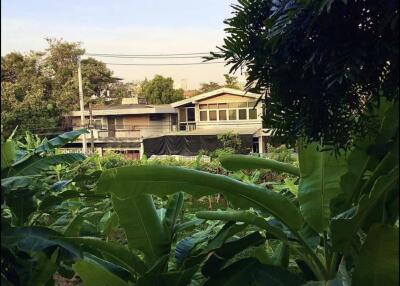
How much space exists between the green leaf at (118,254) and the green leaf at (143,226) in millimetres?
50

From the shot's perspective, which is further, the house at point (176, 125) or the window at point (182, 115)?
the window at point (182, 115)

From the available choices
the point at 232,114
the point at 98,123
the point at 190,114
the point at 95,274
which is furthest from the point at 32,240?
the point at 98,123

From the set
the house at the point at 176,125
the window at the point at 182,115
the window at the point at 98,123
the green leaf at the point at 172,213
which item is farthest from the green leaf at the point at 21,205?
the window at the point at 98,123

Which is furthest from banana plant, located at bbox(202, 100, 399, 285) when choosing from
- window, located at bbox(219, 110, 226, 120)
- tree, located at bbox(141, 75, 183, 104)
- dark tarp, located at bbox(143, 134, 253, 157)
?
tree, located at bbox(141, 75, 183, 104)

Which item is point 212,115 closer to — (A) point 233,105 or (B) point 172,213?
(A) point 233,105

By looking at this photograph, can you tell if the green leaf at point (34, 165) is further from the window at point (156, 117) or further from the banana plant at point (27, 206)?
the window at point (156, 117)

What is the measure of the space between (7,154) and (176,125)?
71.7 feet

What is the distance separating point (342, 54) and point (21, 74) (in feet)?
59.9

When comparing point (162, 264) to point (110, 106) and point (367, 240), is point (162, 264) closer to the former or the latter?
point (367, 240)

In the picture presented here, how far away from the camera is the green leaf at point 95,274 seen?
81.0 inches

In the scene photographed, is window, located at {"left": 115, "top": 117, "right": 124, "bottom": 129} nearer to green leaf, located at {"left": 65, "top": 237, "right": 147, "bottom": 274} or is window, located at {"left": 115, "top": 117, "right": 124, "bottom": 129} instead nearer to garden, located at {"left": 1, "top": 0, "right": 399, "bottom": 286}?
garden, located at {"left": 1, "top": 0, "right": 399, "bottom": 286}

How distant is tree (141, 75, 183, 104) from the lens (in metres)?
28.1

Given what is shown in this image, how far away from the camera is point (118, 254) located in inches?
84.9

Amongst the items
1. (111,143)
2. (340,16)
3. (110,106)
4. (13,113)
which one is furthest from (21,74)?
(340,16)
